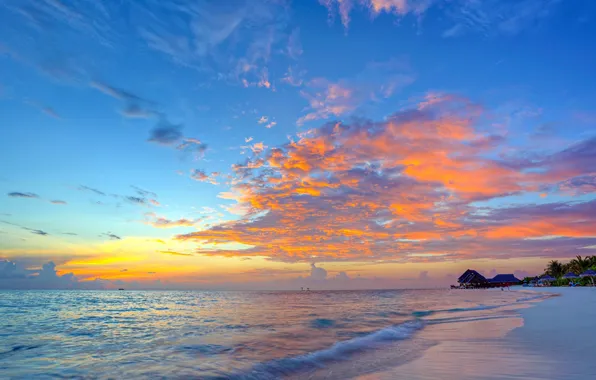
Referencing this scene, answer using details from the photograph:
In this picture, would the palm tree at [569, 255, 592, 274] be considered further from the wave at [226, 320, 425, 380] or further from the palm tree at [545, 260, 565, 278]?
the wave at [226, 320, 425, 380]

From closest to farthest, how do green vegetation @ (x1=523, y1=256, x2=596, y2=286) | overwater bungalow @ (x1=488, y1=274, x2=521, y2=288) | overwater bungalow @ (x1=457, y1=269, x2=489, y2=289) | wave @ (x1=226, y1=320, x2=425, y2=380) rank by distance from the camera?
1. wave @ (x1=226, y1=320, x2=425, y2=380)
2. green vegetation @ (x1=523, y1=256, x2=596, y2=286)
3. overwater bungalow @ (x1=457, y1=269, x2=489, y2=289)
4. overwater bungalow @ (x1=488, y1=274, x2=521, y2=288)

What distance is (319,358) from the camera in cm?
1361

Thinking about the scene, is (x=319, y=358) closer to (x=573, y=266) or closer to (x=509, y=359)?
(x=509, y=359)

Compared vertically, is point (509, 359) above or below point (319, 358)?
above

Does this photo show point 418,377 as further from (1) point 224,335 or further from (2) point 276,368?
(1) point 224,335

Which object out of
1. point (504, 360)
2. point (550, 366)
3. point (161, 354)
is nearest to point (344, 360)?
point (504, 360)

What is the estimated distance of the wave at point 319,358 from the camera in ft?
37.7

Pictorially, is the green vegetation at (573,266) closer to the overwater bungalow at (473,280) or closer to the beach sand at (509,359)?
the overwater bungalow at (473,280)

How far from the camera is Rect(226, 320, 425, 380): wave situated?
11.5 m

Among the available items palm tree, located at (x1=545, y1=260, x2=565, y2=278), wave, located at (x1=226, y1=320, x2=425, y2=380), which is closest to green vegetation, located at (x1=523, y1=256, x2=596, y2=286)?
palm tree, located at (x1=545, y1=260, x2=565, y2=278)

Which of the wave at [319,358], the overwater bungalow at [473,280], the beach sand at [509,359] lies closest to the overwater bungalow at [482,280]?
the overwater bungalow at [473,280]

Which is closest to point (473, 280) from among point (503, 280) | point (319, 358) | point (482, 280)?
point (482, 280)

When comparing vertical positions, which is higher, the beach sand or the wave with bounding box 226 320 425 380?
the beach sand

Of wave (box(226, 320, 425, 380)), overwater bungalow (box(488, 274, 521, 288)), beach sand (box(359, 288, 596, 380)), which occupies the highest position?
beach sand (box(359, 288, 596, 380))
